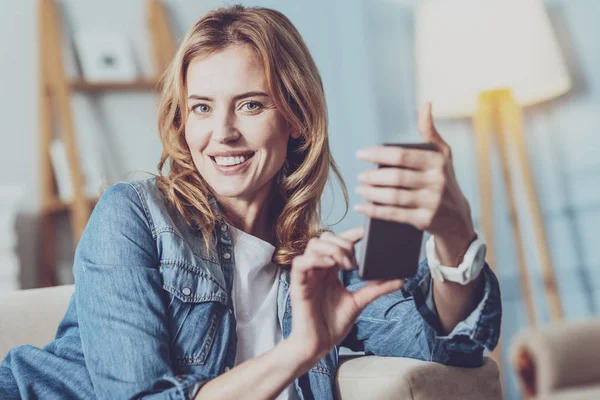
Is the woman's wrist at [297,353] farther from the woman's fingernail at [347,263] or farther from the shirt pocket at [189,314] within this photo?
the shirt pocket at [189,314]

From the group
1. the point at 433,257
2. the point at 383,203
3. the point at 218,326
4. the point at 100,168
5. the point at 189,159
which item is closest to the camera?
the point at 383,203

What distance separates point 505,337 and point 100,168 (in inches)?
71.7

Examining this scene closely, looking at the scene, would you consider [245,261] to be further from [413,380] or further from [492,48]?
[492,48]

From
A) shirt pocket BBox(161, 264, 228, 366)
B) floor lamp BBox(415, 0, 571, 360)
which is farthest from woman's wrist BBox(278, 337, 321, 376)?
floor lamp BBox(415, 0, 571, 360)

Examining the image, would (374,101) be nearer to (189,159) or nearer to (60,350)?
(189,159)

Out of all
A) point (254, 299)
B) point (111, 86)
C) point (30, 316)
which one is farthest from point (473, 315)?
point (111, 86)

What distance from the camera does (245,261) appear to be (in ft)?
4.52

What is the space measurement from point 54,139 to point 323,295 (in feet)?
7.62

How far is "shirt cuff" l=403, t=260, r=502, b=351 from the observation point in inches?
45.3

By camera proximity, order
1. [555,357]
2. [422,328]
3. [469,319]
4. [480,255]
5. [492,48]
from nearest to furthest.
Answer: [555,357] → [480,255] → [469,319] → [422,328] → [492,48]

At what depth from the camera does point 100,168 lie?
3098mm

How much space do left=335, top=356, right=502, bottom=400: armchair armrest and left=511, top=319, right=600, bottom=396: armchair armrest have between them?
338 mm

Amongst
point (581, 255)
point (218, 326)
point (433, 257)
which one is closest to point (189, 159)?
point (218, 326)

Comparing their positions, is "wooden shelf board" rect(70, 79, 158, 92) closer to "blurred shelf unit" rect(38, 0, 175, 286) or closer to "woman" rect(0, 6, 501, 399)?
"blurred shelf unit" rect(38, 0, 175, 286)
